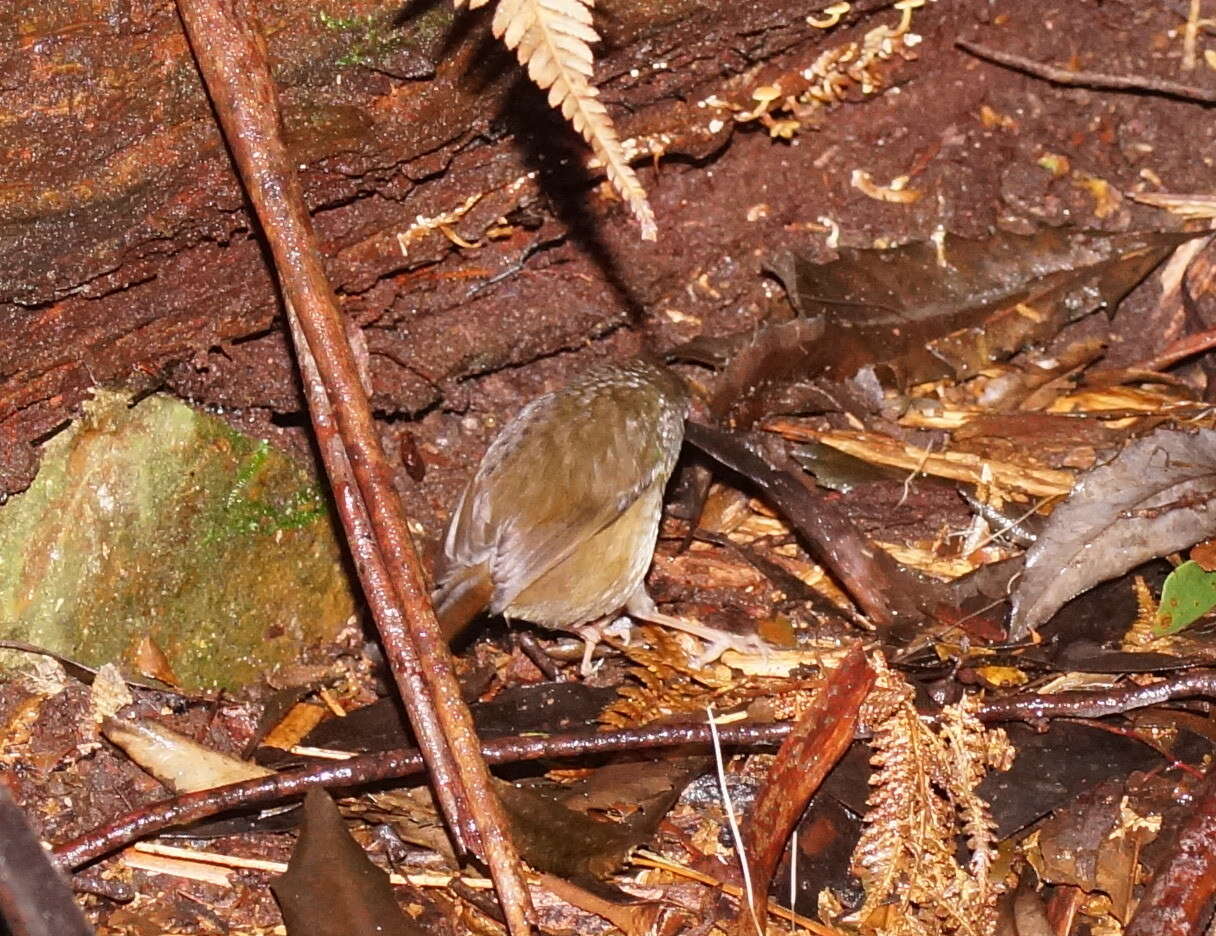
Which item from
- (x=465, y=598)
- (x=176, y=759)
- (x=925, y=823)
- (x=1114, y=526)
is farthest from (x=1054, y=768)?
(x=176, y=759)

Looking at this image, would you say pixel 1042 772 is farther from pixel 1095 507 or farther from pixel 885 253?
pixel 885 253

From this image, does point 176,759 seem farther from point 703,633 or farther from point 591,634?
point 703,633

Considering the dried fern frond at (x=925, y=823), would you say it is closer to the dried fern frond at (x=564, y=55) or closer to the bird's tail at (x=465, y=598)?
the bird's tail at (x=465, y=598)

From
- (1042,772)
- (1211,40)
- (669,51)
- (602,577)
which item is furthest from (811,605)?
(1211,40)

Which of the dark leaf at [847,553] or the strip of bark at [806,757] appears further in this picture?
the dark leaf at [847,553]

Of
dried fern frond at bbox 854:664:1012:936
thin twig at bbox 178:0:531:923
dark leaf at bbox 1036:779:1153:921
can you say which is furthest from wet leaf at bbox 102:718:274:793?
dark leaf at bbox 1036:779:1153:921

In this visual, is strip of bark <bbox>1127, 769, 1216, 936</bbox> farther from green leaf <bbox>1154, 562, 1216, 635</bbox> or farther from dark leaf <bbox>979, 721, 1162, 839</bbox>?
green leaf <bbox>1154, 562, 1216, 635</bbox>

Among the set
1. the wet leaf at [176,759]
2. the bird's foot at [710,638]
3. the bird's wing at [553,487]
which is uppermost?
the wet leaf at [176,759]

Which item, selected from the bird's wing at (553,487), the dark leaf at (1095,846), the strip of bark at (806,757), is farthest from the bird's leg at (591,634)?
the dark leaf at (1095,846)
